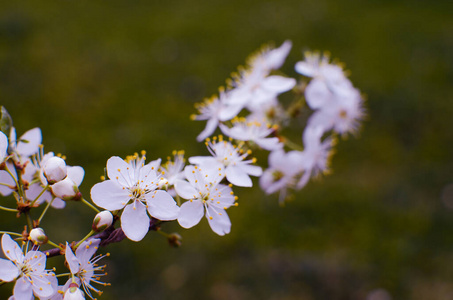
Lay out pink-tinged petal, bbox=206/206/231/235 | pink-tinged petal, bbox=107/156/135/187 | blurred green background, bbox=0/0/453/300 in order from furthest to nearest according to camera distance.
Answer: blurred green background, bbox=0/0/453/300 → pink-tinged petal, bbox=206/206/231/235 → pink-tinged petal, bbox=107/156/135/187

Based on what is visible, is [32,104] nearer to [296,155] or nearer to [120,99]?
[120,99]

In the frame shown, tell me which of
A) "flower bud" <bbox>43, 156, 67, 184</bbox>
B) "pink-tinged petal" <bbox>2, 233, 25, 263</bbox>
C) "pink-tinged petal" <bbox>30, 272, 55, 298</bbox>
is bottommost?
"pink-tinged petal" <bbox>30, 272, 55, 298</bbox>

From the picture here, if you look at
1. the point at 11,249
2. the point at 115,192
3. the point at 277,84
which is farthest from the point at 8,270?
the point at 277,84

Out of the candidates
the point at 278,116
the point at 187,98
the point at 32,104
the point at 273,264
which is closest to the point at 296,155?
the point at 278,116

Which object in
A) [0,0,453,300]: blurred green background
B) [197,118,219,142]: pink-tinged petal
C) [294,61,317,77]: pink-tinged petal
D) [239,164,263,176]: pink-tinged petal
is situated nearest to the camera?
[239,164,263,176]: pink-tinged petal

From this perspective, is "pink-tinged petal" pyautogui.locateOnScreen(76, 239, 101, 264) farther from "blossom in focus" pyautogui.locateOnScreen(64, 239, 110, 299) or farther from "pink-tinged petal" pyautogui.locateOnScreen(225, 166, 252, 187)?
"pink-tinged petal" pyautogui.locateOnScreen(225, 166, 252, 187)

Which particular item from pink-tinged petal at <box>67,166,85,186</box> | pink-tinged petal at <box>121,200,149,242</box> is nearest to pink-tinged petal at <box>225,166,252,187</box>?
pink-tinged petal at <box>121,200,149,242</box>

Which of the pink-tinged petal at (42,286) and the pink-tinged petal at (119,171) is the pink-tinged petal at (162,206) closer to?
the pink-tinged petal at (119,171)
